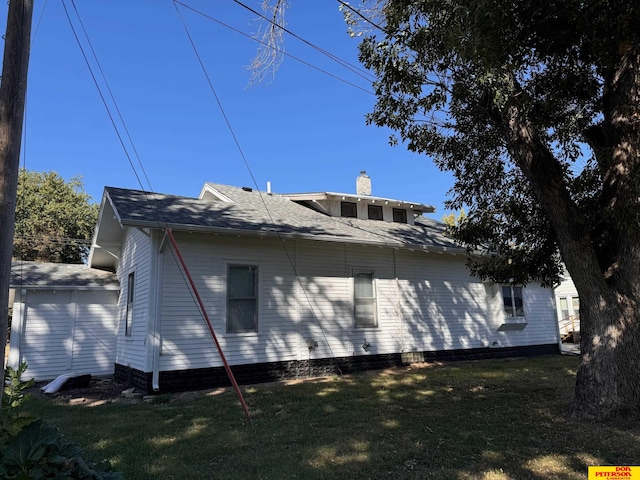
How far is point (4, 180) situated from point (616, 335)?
6912 millimetres

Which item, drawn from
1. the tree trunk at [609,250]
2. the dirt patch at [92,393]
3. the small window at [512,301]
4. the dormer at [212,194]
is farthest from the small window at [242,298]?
the small window at [512,301]

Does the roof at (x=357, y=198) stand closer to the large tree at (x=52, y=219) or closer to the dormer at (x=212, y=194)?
the dormer at (x=212, y=194)

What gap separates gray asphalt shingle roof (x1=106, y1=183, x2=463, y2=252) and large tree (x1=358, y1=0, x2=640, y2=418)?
3.93 m

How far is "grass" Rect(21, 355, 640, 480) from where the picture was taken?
441 cm

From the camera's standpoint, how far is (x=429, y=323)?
1310cm

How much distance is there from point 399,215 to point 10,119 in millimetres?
13621

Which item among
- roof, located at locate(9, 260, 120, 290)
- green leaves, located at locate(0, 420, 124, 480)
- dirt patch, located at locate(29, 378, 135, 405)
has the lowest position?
dirt patch, located at locate(29, 378, 135, 405)

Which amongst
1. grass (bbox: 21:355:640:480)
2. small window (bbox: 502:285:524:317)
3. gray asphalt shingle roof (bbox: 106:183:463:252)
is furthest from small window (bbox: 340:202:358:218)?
grass (bbox: 21:355:640:480)

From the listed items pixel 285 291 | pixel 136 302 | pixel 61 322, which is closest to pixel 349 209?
pixel 285 291

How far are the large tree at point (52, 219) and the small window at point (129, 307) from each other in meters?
17.4

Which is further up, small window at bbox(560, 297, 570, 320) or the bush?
small window at bbox(560, 297, 570, 320)

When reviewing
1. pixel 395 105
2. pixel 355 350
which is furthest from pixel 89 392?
pixel 395 105

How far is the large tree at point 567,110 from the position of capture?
5.55 meters

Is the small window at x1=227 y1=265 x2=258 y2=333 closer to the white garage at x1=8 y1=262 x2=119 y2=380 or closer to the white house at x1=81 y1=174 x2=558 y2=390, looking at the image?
the white house at x1=81 y1=174 x2=558 y2=390
